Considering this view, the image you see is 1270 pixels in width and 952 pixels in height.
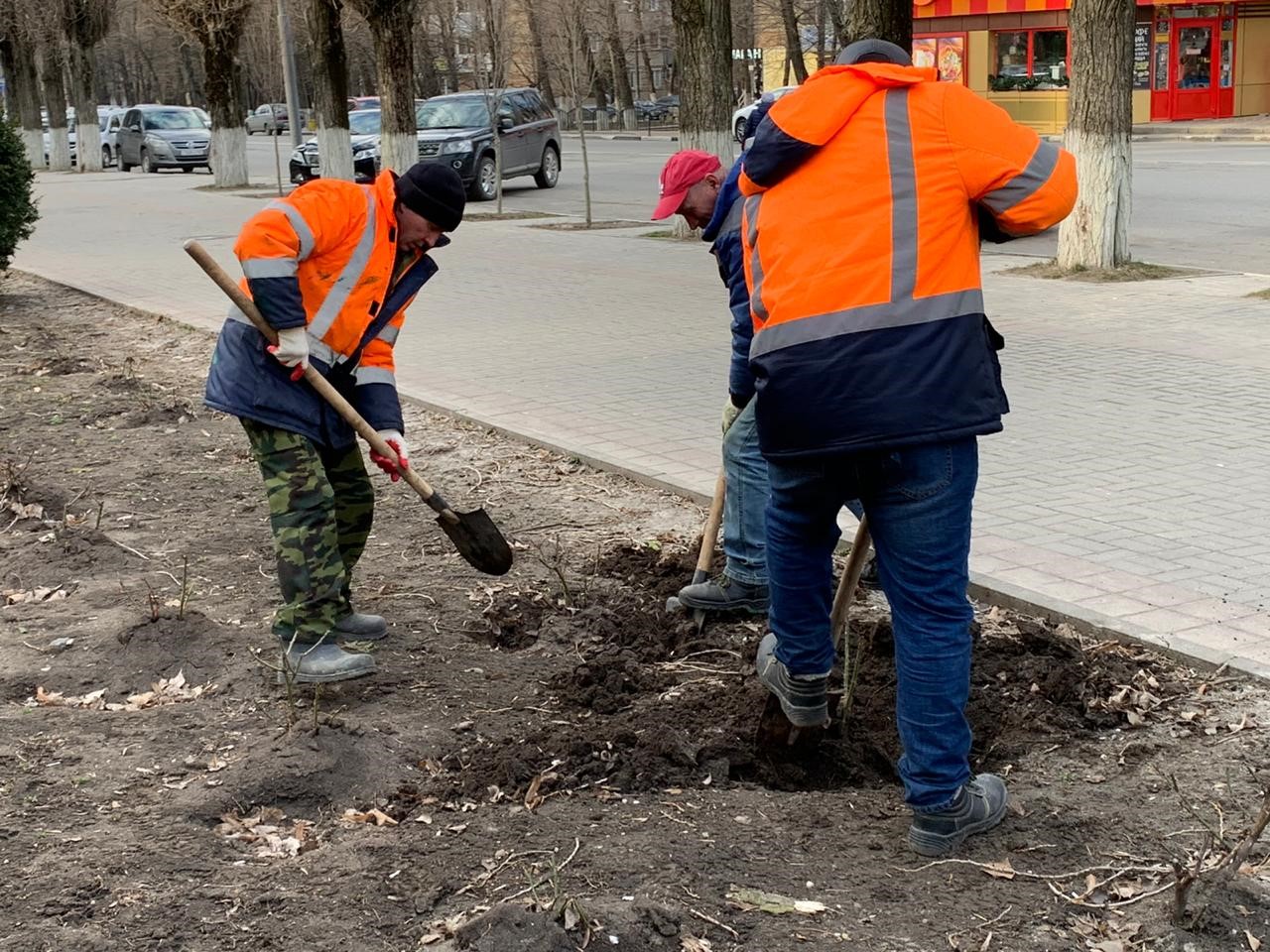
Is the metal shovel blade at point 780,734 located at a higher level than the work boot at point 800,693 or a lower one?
lower

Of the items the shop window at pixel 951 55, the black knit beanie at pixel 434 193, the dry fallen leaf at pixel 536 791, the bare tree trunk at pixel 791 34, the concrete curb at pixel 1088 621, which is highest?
the bare tree trunk at pixel 791 34

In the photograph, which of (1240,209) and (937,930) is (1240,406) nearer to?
(937,930)

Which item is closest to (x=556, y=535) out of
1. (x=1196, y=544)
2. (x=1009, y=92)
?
(x=1196, y=544)

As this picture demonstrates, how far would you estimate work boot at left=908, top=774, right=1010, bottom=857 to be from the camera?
3.20m

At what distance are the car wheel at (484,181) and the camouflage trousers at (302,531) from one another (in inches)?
Answer: 757

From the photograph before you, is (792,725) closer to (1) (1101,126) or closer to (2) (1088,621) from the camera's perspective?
(2) (1088,621)

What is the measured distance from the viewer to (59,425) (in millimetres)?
8039

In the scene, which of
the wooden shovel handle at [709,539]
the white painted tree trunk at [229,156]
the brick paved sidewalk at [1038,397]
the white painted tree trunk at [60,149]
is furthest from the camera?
the white painted tree trunk at [60,149]

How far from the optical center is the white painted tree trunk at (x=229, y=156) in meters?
28.7

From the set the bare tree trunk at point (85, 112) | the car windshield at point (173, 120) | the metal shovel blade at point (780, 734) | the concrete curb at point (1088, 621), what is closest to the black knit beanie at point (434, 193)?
the metal shovel blade at point (780, 734)

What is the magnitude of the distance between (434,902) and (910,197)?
168 cm

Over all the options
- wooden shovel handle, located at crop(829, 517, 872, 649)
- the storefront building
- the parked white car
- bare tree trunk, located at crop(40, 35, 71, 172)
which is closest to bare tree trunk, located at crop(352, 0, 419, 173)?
the parked white car

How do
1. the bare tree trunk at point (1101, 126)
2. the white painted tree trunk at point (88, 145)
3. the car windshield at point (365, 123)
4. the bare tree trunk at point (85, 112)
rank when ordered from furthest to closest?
the white painted tree trunk at point (88, 145) → the bare tree trunk at point (85, 112) → the car windshield at point (365, 123) → the bare tree trunk at point (1101, 126)

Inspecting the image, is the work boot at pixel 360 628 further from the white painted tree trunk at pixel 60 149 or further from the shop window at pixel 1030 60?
the white painted tree trunk at pixel 60 149
